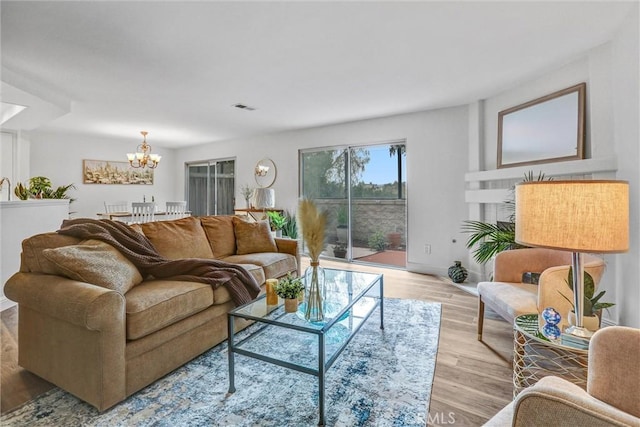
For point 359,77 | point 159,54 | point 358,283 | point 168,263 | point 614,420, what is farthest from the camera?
point 359,77

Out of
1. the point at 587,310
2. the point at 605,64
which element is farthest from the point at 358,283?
the point at 605,64

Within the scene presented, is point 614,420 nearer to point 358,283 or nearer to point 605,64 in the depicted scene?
point 358,283

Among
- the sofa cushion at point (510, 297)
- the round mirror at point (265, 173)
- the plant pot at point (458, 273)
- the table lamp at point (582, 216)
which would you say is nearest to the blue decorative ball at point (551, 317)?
the table lamp at point (582, 216)

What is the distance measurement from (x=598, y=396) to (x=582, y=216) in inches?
26.2

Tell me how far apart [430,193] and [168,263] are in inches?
140

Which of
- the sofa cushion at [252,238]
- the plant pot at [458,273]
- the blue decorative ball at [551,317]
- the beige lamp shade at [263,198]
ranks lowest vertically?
the plant pot at [458,273]

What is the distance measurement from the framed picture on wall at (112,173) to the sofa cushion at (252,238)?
15.5 ft

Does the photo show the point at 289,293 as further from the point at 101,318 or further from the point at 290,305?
the point at 101,318

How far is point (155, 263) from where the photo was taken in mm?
2236

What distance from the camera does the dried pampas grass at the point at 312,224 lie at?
5.29ft

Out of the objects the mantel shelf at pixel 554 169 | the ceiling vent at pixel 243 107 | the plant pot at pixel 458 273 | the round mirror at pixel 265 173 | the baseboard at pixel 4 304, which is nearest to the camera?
the mantel shelf at pixel 554 169

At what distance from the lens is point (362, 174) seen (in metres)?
5.06

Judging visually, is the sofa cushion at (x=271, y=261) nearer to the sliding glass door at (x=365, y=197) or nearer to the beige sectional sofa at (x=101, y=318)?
the beige sectional sofa at (x=101, y=318)

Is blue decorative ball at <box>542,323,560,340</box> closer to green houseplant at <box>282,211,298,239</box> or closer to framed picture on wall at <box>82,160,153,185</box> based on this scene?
green houseplant at <box>282,211,298,239</box>
